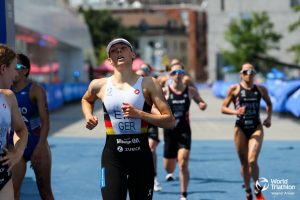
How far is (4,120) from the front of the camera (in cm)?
483

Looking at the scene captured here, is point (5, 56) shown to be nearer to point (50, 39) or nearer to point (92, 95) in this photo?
point (92, 95)

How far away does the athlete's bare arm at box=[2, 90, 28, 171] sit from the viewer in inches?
191

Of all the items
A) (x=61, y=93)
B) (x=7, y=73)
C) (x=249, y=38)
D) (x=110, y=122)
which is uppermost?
(x=7, y=73)

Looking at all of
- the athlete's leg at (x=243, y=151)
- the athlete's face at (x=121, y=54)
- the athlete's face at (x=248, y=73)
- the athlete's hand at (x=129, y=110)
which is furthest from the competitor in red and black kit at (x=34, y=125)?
the athlete's face at (x=248, y=73)

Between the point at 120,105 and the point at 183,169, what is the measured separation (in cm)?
388

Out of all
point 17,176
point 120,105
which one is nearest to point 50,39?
point 17,176

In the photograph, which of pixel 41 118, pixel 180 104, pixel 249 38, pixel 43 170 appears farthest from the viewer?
pixel 249 38

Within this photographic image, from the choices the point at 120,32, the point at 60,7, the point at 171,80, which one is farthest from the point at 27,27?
the point at 120,32

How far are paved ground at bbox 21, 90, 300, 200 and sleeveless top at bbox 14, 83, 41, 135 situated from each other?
9.38ft

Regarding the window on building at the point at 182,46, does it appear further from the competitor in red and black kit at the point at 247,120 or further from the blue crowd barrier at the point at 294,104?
the competitor in red and black kit at the point at 247,120

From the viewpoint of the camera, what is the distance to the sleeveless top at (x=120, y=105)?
5.78 m

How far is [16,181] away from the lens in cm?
681

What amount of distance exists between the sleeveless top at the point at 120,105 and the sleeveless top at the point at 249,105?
366cm

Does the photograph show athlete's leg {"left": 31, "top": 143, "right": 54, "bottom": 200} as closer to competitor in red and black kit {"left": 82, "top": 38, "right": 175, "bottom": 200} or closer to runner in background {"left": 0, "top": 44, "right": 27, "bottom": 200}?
competitor in red and black kit {"left": 82, "top": 38, "right": 175, "bottom": 200}
